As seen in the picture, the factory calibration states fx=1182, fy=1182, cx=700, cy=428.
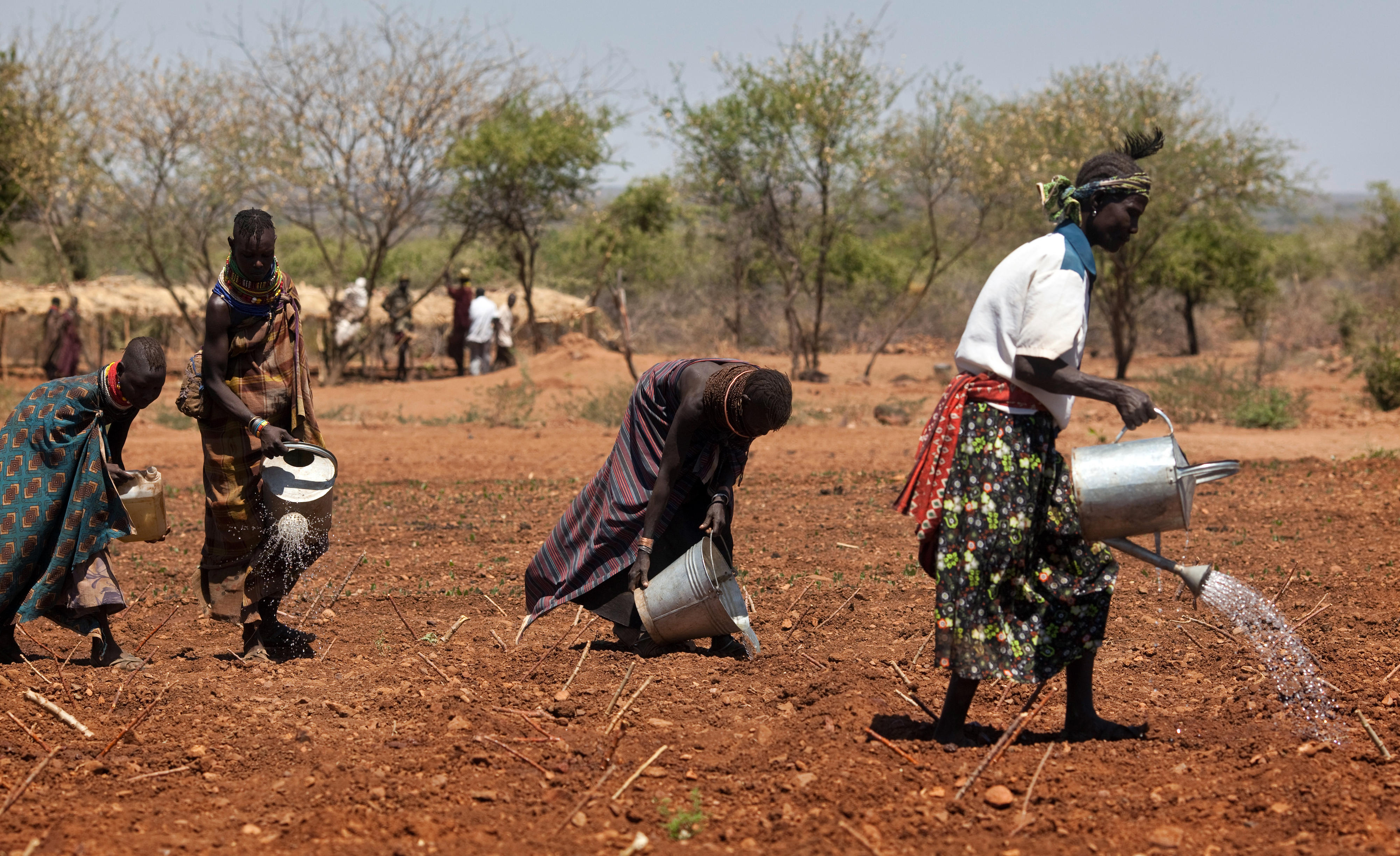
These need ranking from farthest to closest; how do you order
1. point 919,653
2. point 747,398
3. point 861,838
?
point 919,653 → point 747,398 → point 861,838

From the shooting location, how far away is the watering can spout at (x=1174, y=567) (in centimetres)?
298

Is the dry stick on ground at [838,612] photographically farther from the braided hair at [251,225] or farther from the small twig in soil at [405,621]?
the braided hair at [251,225]

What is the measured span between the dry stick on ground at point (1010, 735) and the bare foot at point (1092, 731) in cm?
10

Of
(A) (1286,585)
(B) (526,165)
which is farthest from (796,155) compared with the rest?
(A) (1286,585)

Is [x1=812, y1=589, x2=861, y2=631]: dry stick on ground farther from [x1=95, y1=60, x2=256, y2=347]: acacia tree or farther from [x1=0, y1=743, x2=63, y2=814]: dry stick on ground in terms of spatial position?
[x1=95, y1=60, x2=256, y2=347]: acacia tree

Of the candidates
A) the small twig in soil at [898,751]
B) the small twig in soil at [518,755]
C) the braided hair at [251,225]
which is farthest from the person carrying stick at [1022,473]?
the braided hair at [251,225]

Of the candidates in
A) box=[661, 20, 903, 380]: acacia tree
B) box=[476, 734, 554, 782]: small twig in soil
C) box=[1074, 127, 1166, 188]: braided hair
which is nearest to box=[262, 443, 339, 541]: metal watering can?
box=[476, 734, 554, 782]: small twig in soil

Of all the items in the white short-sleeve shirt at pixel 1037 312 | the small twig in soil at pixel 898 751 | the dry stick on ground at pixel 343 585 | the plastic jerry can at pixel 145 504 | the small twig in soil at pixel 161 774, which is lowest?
the dry stick on ground at pixel 343 585

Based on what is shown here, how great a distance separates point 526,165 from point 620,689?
15.9 meters

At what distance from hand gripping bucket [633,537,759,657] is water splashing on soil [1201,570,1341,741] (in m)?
1.50

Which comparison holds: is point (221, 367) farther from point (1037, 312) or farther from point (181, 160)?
point (181, 160)

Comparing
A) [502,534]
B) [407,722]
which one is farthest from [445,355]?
[407,722]

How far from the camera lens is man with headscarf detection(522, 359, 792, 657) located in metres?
3.81

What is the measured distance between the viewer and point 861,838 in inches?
103
